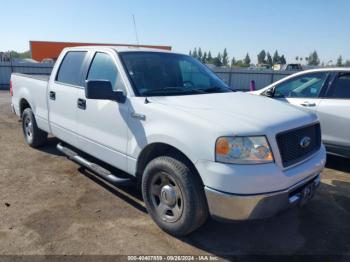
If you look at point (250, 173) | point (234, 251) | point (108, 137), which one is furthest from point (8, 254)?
point (250, 173)

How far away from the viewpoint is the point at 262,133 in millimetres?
2732

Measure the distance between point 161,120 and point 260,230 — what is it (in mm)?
1647

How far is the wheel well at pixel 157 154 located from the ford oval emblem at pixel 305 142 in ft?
3.56

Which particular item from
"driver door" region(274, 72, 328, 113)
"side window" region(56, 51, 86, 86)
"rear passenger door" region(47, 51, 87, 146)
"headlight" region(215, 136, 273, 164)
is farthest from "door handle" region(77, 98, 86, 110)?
"driver door" region(274, 72, 328, 113)

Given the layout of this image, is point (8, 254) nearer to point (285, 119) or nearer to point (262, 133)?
point (262, 133)

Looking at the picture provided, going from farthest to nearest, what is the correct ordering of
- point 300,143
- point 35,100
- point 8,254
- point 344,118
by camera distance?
point 35,100, point 344,118, point 300,143, point 8,254

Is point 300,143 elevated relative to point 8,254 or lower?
elevated

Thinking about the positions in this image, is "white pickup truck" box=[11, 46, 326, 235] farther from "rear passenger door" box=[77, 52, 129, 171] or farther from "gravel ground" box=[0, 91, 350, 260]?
"gravel ground" box=[0, 91, 350, 260]

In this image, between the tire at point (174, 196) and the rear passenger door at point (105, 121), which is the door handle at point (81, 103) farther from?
the tire at point (174, 196)

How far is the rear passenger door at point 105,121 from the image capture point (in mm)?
3622

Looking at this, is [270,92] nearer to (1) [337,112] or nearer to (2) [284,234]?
(1) [337,112]

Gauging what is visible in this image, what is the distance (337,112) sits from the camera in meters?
5.03

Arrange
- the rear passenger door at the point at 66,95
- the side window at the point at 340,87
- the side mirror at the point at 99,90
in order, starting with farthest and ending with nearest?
the side window at the point at 340,87 < the rear passenger door at the point at 66,95 < the side mirror at the point at 99,90

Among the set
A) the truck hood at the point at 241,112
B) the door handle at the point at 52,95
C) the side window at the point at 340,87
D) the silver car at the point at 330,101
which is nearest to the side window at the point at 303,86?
the silver car at the point at 330,101
